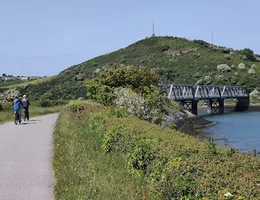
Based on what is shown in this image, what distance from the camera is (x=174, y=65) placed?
368ft

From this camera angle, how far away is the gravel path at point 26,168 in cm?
904

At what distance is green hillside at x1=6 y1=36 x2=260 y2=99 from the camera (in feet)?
320

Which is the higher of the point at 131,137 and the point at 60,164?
the point at 131,137

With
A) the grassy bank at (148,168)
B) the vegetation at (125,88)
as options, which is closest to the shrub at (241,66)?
the vegetation at (125,88)

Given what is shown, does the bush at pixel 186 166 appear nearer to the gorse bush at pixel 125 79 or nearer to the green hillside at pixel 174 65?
the gorse bush at pixel 125 79

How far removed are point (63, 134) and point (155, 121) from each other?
6.45 meters

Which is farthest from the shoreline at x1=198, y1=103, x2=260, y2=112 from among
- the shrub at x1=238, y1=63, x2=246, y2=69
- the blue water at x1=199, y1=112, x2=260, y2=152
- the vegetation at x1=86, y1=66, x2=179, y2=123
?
the vegetation at x1=86, y1=66, x2=179, y2=123

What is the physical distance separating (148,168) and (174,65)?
104m

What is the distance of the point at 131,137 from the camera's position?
10023 mm

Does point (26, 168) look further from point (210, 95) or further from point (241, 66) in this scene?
point (241, 66)

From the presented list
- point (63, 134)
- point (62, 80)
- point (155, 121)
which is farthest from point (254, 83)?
point (63, 134)

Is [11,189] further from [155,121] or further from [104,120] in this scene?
[155,121]

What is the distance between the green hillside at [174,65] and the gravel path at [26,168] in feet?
196

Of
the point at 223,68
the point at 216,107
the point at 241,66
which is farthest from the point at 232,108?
the point at 241,66
